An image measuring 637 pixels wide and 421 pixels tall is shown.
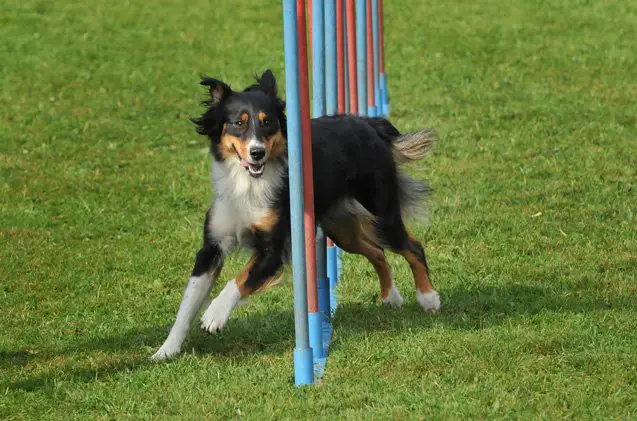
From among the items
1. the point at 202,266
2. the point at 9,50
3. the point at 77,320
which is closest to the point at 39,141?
the point at 9,50

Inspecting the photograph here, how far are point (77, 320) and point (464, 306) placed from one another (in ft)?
8.02

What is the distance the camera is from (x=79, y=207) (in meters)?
11.1

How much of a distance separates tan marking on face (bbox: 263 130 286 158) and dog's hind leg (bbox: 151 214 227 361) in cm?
58

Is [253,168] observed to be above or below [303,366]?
above

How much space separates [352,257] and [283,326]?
5.96 ft

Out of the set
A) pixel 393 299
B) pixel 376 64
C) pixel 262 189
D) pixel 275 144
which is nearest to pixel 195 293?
pixel 262 189

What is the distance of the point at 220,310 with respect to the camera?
646 centimetres

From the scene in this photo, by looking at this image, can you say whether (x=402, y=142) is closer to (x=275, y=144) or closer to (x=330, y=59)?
(x=330, y=59)

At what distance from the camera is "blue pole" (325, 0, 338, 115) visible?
7719 millimetres

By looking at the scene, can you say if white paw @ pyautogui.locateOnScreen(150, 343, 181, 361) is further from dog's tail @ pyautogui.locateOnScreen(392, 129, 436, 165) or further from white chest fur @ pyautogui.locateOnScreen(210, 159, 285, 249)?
dog's tail @ pyautogui.locateOnScreen(392, 129, 436, 165)

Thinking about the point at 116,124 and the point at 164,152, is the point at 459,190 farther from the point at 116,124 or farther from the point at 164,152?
the point at 116,124

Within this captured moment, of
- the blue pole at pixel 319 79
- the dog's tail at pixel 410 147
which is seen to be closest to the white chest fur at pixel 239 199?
the blue pole at pixel 319 79

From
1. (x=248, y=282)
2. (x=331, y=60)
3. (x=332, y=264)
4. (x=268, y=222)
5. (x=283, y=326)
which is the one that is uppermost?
(x=331, y=60)

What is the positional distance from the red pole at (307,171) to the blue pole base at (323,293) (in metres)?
0.85
